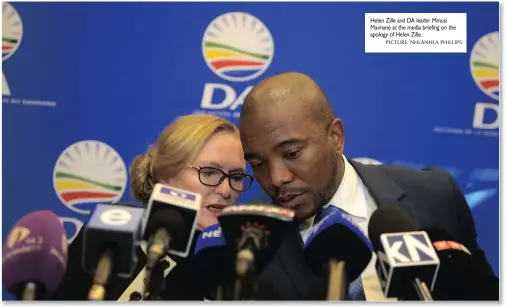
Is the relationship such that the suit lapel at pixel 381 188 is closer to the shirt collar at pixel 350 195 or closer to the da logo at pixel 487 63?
the shirt collar at pixel 350 195

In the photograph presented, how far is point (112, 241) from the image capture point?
1474 mm

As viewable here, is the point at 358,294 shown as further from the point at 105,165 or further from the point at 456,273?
the point at 105,165

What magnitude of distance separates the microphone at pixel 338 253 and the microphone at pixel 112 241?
17.2 inches

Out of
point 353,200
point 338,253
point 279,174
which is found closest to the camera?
point 338,253

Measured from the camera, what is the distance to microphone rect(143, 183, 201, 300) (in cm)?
147

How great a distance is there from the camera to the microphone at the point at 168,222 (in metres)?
1.47

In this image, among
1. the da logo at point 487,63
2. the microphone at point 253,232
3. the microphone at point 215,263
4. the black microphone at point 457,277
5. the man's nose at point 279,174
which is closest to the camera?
the microphone at point 253,232

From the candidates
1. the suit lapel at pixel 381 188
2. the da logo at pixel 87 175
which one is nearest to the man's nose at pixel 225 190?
the da logo at pixel 87 175

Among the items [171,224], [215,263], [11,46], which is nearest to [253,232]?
[171,224]

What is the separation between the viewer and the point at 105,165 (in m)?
2.30

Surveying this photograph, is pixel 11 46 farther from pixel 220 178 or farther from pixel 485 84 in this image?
pixel 485 84

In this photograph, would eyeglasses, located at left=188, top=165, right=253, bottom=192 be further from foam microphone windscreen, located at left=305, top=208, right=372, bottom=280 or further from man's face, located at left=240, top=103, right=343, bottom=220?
foam microphone windscreen, located at left=305, top=208, right=372, bottom=280

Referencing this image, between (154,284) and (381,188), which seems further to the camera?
(381,188)

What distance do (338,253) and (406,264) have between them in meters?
0.16
